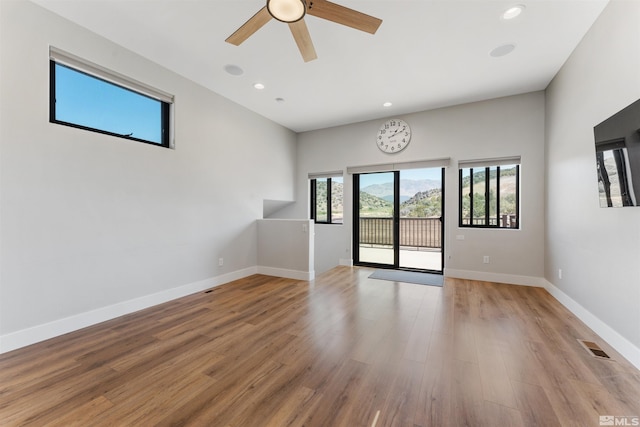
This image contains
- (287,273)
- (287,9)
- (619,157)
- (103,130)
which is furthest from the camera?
(287,273)

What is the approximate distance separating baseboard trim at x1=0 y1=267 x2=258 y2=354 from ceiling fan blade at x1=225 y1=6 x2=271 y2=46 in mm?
2855

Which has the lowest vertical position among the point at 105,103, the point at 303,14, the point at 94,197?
the point at 94,197

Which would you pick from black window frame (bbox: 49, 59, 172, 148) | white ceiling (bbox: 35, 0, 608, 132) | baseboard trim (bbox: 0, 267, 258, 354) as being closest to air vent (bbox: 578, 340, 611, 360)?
white ceiling (bbox: 35, 0, 608, 132)

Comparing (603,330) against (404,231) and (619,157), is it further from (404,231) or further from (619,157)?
(404,231)

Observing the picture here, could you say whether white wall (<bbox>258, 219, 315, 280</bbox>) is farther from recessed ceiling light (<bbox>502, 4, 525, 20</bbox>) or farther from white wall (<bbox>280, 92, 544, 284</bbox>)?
recessed ceiling light (<bbox>502, 4, 525, 20</bbox>)

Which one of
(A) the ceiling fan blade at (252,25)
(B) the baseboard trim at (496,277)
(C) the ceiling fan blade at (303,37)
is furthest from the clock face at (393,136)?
(A) the ceiling fan blade at (252,25)

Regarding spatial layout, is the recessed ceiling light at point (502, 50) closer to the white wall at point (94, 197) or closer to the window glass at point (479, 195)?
the window glass at point (479, 195)

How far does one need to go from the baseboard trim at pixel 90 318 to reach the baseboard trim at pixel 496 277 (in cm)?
382

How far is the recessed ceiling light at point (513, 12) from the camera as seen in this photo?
2.22 m

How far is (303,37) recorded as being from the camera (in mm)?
2084

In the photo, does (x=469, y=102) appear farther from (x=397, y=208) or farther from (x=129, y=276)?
(x=129, y=276)

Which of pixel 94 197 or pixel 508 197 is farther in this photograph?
pixel 508 197

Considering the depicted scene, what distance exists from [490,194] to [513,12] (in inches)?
104

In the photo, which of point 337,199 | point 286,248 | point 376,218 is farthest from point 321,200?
point 286,248
